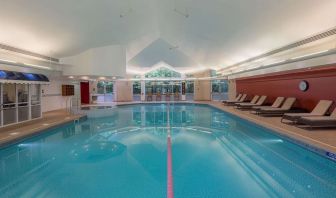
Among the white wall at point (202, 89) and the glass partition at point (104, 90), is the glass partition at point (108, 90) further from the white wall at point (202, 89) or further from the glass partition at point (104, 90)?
the white wall at point (202, 89)

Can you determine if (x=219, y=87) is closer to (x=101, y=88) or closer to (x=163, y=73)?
(x=163, y=73)

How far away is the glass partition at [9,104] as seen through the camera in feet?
25.8

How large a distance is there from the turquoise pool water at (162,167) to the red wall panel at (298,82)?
2.63 m

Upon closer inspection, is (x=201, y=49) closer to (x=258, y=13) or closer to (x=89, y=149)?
(x=258, y=13)

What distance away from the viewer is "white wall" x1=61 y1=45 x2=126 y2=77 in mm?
12414

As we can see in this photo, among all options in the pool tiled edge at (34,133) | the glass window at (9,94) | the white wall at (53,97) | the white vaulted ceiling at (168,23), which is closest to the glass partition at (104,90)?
the white wall at (53,97)

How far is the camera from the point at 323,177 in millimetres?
4184

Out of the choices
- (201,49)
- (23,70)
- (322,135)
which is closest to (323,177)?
(322,135)

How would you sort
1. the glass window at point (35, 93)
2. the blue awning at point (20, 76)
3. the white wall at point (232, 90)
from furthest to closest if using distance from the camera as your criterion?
the white wall at point (232, 90), the glass window at point (35, 93), the blue awning at point (20, 76)

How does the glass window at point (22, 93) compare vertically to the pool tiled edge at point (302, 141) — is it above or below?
above

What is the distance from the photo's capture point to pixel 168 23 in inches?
511

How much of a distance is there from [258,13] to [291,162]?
4.53 meters

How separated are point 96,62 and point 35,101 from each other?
3.78 metres

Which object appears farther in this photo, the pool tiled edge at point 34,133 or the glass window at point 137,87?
the glass window at point 137,87
